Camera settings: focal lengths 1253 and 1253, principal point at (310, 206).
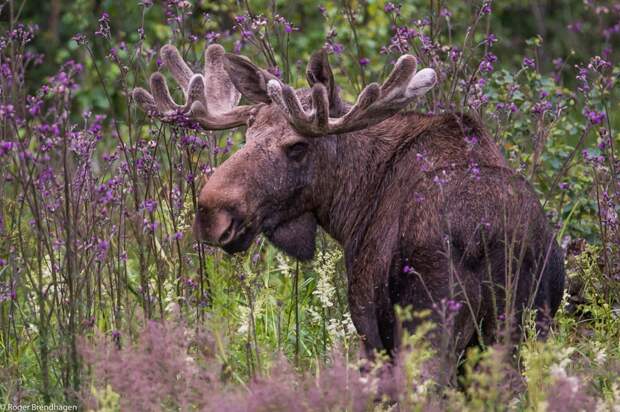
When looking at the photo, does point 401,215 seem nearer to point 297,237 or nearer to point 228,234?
point 297,237

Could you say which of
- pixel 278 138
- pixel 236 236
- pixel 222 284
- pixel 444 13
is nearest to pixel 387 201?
pixel 278 138

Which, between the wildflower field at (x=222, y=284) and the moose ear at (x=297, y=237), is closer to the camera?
the wildflower field at (x=222, y=284)

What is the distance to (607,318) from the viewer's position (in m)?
6.22

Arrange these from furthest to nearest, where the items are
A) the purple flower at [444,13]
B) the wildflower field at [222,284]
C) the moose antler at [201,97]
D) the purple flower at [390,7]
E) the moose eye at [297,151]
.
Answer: the purple flower at [444,13], the purple flower at [390,7], the moose antler at [201,97], the moose eye at [297,151], the wildflower field at [222,284]

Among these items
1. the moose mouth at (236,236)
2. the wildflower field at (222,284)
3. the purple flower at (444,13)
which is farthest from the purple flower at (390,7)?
the moose mouth at (236,236)

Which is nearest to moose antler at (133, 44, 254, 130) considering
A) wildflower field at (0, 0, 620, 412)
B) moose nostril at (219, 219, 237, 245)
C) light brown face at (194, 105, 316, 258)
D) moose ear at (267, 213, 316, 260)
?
wildflower field at (0, 0, 620, 412)

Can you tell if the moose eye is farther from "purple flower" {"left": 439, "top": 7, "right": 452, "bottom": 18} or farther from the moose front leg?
"purple flower" {"left": 439, "top": 7, "right": 452, "bottom": 18}

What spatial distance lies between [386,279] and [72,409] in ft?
4.65

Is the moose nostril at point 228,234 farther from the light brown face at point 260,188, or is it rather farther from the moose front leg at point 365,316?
the moose front leg at point 365,316

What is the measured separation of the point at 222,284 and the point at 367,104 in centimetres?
167

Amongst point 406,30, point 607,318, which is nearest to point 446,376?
point 607,318

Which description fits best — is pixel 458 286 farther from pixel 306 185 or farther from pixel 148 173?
pixel 148 173

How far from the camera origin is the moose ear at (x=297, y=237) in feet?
18.7

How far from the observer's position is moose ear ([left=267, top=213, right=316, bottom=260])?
5.69m
